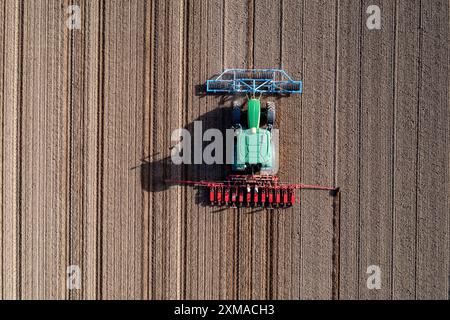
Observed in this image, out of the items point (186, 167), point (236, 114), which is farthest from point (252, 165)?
point (186, 167)

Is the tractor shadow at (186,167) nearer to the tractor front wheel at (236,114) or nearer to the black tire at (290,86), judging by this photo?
the tractor front wheel at (236,114)

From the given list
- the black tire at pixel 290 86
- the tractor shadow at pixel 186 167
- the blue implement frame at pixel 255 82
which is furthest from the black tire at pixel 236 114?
the black tire at pixel 290 86

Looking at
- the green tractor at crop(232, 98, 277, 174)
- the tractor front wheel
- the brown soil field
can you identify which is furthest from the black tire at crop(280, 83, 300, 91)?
the tractor front wheel

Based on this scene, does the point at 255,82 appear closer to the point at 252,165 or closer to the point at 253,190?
the point at 252,165

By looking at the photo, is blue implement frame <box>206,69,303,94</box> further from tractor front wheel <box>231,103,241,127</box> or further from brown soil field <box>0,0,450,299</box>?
tractor front wheel <box>231,103,241,127</box>
